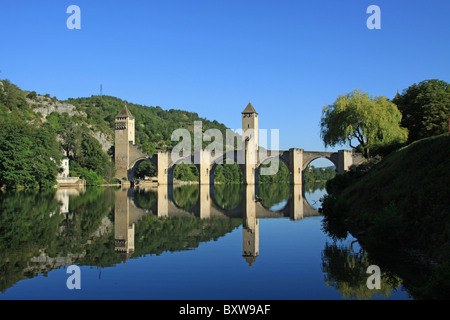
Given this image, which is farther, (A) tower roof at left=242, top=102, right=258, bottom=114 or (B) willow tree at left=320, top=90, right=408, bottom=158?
(A) tower roof at left=242, top=102, right=258, bottom=114

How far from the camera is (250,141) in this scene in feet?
186

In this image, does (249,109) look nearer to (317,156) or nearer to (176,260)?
(317,156)

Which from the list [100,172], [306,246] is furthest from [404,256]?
[100,172]

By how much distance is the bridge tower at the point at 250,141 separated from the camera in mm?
55312

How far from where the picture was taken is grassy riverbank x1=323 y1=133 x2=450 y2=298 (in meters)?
9.14

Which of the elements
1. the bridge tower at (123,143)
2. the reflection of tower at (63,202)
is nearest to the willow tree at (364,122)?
the reflection of tower at (63,202)

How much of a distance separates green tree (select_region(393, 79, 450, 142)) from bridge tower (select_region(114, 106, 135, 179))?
39.3 metres

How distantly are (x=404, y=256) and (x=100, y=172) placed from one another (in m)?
52.1

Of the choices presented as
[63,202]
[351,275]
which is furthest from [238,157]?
[351,275]

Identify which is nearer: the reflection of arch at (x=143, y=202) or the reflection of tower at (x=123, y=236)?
the reflection of tower at (x=123, y=236)

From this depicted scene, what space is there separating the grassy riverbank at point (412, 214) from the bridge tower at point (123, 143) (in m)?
49.1

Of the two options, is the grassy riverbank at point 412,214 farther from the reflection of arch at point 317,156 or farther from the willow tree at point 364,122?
the reflection of arch at point 317,156

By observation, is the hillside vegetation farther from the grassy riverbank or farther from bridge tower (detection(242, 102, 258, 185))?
the grassy riverbank

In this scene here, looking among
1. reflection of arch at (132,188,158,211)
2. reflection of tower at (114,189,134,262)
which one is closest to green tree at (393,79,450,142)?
reflection of arch at (132,188,158,211)
